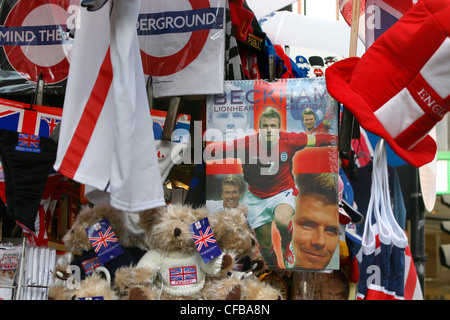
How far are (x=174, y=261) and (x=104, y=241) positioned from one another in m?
0.34

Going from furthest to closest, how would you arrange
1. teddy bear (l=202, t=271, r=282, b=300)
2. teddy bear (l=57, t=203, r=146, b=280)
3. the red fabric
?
1. the red fabric
2. teddy bear (l=57, t=203, r=146, b=280)
3. teddy bear (l=202, t=271, r=282, b=300)

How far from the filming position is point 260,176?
2943mm

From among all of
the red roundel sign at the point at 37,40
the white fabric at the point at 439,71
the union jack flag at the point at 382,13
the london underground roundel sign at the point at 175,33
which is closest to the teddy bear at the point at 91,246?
the london underground roundel sign at the point at 175,33

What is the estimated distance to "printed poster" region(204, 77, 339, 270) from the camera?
286cm

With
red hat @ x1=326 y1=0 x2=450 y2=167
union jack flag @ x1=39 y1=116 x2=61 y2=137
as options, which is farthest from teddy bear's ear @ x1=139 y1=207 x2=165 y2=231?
red hat @ x1=326 y1=0 x2=450 y2=167

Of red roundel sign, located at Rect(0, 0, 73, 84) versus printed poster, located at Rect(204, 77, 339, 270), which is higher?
red roundel sign, located at Rect(0, 0, 73, 84)

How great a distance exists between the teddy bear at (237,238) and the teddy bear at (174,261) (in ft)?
0.42

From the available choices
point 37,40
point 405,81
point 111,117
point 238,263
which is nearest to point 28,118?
point 37,40

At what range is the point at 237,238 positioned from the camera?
2.61 metres

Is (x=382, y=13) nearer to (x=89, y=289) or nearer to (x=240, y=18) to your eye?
(x=240, y=18)

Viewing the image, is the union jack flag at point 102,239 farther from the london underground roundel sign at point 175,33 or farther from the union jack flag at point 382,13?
the union jack flag at point 382,13

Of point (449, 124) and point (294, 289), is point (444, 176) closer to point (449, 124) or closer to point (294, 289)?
point (294, 289)

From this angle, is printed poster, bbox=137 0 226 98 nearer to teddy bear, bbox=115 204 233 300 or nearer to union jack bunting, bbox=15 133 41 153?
union jack bunting, bbox=15 133 41 153
